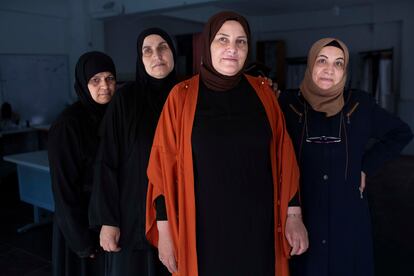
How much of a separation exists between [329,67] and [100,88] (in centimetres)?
109

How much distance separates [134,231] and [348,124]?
1018mm

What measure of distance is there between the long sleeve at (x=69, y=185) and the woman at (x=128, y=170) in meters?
0.20

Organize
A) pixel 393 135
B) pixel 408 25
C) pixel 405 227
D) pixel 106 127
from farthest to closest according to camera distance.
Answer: pixel 408 25, pixel 405 227, pixel 393 135, pixel 106 127

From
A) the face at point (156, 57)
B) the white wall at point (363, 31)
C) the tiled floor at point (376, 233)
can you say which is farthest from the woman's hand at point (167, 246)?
the white wall at point (363, 31)

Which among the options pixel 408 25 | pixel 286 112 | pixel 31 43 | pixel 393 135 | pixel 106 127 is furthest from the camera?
pixel 408 25

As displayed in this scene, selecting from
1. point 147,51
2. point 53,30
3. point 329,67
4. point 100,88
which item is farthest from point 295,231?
point 53,30

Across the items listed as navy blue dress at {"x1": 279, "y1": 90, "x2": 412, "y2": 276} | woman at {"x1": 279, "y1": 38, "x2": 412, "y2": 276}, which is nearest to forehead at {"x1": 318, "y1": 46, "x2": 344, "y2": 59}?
woman at {"x1": 279, "y1": 38, "x2": 412, "y2": 276}

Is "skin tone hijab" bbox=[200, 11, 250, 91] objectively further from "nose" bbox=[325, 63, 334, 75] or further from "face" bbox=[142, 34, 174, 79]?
"nose" bbox=[325, 63, 334, 75]

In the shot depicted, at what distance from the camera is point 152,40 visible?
1.75 metres

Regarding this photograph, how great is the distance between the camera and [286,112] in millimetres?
1808

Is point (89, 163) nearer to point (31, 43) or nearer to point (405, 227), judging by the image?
point (405, 227)

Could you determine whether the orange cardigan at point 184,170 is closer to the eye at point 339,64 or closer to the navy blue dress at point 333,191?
the navy blue dress at point 333,191

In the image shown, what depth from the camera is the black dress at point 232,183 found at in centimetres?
140

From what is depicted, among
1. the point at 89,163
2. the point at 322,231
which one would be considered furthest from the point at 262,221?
the point at 89,163
